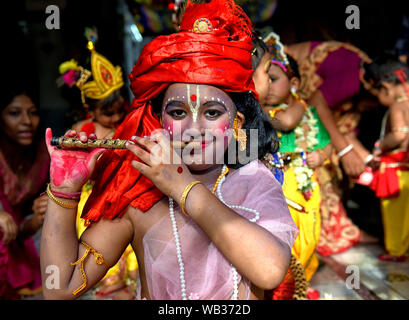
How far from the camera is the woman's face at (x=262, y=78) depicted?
2.39m

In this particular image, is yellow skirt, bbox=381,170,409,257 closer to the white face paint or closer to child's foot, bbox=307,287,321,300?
child's foot, bbox=307,287,321,300

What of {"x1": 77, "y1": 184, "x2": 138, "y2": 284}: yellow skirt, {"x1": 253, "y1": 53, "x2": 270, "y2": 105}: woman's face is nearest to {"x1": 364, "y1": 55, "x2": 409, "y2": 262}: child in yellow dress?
{"x1": 253, "y1": 53, "x2": 270, "y2": 105}: woman's face

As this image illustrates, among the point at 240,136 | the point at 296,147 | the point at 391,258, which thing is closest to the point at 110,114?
the point at 296,147

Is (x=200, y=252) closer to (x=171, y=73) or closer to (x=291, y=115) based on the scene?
(x=171, y=73)

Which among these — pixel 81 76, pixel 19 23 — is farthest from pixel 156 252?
pixel 19 23

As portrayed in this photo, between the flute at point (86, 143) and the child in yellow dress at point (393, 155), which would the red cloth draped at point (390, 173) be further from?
the flute at point (86, 143)

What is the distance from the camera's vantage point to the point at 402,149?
3893mm

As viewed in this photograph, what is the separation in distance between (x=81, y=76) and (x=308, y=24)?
2.63 m

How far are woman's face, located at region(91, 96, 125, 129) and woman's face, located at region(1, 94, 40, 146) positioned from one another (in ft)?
1.77

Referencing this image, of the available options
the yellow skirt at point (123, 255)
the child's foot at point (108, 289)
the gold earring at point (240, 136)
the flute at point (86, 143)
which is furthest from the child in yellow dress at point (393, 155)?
the flute at point (86, 143)

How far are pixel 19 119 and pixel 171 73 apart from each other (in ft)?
7.49

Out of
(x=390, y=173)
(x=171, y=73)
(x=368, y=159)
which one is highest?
(x=171, y=73)

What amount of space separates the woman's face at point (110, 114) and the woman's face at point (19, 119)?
0.54m

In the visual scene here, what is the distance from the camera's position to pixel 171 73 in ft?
4.95
